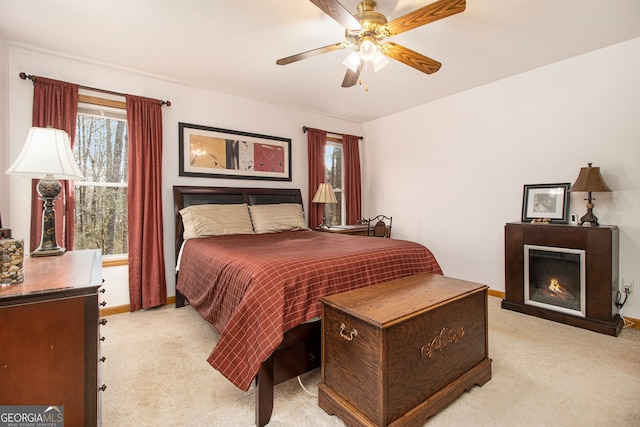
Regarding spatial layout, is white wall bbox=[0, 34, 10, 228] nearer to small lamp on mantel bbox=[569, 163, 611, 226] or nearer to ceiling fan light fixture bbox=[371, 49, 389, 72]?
ceiling fan light fixture bbox=[371, 49, 389, 72]

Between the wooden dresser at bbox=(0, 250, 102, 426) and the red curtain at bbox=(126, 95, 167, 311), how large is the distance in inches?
83.4

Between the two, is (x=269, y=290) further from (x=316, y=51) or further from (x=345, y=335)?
(x=316, y=51)

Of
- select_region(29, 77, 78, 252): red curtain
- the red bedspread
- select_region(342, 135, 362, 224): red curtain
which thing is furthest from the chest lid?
select_region(342, 135, 362, 224): red curtain

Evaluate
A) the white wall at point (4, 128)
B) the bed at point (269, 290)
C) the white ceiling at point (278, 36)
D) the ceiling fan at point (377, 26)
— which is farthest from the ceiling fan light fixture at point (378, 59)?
the white wall at point (4, 128)

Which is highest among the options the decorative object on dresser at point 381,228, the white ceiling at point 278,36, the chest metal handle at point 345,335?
the white ceiling at point 278,36

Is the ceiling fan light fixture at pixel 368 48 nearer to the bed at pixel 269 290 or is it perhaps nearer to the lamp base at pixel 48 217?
the bed at pixel 269 290

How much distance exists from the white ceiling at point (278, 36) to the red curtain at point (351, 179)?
147 cm

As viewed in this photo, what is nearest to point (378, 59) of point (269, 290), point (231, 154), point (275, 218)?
point (269, 290)

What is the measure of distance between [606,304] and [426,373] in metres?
2.16

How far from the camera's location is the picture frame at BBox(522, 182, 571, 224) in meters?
2.92

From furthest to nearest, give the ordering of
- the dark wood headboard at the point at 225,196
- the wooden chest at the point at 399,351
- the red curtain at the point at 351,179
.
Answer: the red curtain at the point at 351,179
the dark wood headboard at the point at 225,196
the wooden chest at the point at 399,351

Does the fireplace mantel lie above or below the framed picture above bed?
below

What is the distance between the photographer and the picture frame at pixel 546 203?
2.92 metres

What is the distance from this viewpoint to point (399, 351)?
137 cm
